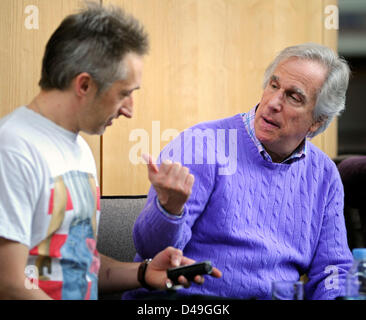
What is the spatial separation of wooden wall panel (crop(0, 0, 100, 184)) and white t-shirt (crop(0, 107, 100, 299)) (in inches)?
53.9

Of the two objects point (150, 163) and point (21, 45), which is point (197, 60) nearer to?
point (21, 45)

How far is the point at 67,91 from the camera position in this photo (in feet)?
3.81

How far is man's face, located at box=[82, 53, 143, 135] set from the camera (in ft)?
3.90

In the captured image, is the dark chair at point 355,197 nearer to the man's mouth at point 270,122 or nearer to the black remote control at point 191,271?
the man's mouth at point 270,122

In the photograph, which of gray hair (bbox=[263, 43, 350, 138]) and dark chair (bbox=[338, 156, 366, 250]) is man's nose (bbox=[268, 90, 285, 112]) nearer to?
gray hair (bbox=[263, 43, 350, 138])

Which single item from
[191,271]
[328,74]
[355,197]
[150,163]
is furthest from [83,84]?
[355,197]

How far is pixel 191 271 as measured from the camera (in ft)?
3.82

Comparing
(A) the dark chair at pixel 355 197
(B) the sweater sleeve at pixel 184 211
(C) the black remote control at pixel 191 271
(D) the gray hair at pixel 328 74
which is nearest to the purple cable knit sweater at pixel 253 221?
(B) the sweater sleeve at pixel 184 211

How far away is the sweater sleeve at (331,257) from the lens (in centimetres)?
166

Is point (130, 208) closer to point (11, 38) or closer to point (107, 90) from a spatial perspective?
point (107, 90)

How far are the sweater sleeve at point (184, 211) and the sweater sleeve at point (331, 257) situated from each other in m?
0.36

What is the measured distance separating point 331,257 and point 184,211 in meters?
0.49

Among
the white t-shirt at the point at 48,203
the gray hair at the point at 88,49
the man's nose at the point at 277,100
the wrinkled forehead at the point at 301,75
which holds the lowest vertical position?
the white t-shirt at the point at 48,203

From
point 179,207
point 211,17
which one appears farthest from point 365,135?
point 179,207
